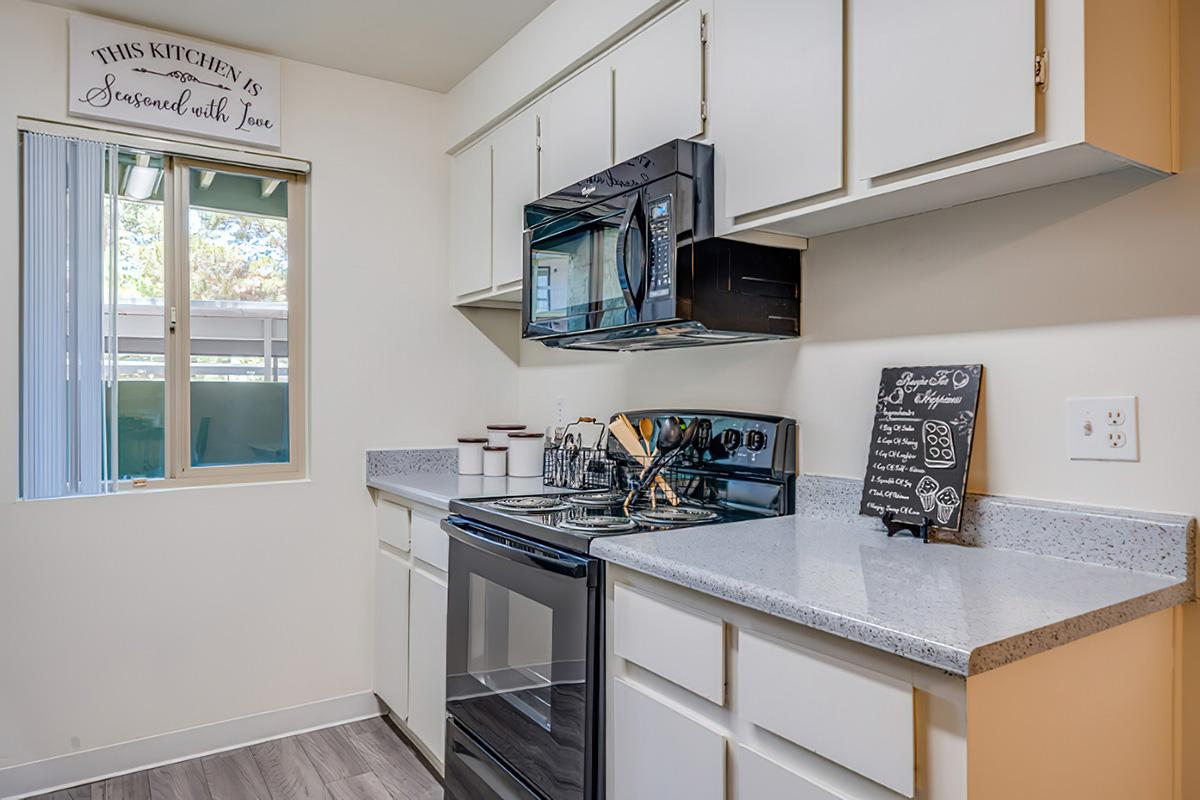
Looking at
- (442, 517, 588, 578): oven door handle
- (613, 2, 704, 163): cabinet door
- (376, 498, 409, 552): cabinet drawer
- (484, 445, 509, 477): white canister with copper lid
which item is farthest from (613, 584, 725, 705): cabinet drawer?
(484, 445, 509, 477): white canister with copper lid

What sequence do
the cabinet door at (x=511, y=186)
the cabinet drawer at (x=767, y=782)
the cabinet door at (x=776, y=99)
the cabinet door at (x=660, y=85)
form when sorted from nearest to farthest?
the cabinet drawer at (x=767, y=782) < the cabinet door at (x=776, y=99) < the cabinet door at (x=660, y=85) < the cabinet door at (x=511, y=186)

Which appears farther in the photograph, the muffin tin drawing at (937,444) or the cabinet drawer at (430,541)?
the cabinet drawer at (430,541)

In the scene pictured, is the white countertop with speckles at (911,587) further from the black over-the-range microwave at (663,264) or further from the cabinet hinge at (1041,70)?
the cabinet hinge at (1041,70)

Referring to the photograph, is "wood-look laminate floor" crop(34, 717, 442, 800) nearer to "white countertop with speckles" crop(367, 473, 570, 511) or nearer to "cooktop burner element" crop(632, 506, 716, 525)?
"white countertop with speckles" crop(367, 473, 570, 511)

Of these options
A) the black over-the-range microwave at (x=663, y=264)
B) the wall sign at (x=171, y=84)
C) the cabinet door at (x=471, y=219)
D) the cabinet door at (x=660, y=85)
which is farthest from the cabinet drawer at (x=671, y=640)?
the wall sign at (x=171, y=84)

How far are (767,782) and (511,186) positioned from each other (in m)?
2.05

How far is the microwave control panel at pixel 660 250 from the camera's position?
1.71m

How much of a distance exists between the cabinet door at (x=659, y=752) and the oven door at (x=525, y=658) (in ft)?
0.27

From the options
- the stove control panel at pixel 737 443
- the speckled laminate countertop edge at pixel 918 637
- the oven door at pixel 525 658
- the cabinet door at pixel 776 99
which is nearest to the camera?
the speckled laminate countertop edge at pixel 918 637

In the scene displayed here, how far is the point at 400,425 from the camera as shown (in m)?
2.97

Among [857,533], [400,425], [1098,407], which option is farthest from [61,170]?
[1098,407]

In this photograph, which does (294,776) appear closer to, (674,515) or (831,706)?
(674,515)

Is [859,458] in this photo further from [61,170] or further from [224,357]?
[61,170]

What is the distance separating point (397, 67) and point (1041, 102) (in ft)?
7.78
